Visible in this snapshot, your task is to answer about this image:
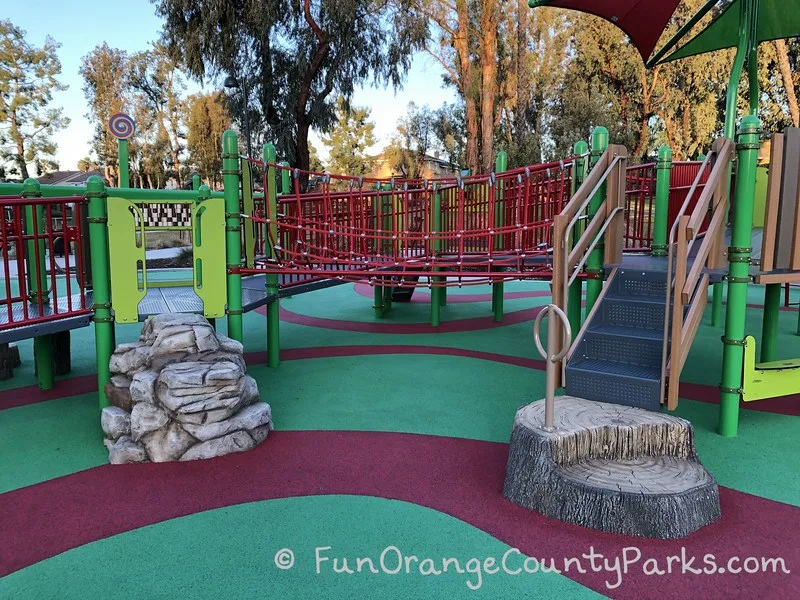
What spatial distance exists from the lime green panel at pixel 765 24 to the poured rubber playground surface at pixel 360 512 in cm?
601

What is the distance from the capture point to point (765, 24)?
8.65 meters

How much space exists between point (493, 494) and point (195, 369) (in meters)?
2.10

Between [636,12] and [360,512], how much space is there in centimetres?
916

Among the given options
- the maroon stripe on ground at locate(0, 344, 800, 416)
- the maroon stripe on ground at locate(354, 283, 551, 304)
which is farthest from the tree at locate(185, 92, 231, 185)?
the maroon stripe on ground at locate(0, 344, 800, 416)

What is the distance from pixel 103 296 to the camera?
4.62m

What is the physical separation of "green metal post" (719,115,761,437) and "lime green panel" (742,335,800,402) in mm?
49

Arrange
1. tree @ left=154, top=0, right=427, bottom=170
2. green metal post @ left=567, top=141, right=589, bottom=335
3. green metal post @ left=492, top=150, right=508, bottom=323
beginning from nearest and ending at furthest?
green metal post @ left=567, top=141, right=589, bottom=335 → green metal post @ left=492, top=150, right=508, bottom=323 → tree @ left=154, top=0, right=427, bottom=170

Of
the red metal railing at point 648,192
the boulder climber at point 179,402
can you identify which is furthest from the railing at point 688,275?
the boulder climber at point 179,402

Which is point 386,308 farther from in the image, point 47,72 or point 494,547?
point 47,72

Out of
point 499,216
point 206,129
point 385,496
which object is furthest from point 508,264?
point 206,129

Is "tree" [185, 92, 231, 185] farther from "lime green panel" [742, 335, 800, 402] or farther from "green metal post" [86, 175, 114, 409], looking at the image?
"lime green panel" [742, 335, 800, 402]

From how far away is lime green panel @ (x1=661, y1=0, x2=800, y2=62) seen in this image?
27.2 feet

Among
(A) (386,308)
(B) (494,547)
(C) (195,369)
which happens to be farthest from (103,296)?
(A) (386,308)

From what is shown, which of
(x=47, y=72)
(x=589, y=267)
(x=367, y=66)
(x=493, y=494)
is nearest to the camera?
(x=493, y=494)
